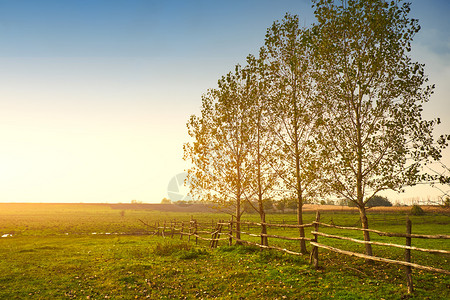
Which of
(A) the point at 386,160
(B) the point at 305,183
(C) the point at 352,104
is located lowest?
(B) the point at 305,183

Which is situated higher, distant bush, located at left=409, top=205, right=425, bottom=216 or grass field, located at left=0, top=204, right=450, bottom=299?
grass field, located at left=0, top=204, right=450, bottom=299

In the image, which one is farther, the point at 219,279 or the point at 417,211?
the point at 417,211

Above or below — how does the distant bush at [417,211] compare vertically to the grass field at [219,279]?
below

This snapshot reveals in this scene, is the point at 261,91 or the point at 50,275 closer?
the point at 50,275

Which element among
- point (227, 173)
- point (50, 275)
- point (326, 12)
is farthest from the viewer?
point (227, 173)

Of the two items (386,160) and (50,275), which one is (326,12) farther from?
(50,275)

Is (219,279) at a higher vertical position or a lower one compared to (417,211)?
higher

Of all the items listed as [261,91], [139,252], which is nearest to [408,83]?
[261,91]

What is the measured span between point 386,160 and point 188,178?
1484 cm

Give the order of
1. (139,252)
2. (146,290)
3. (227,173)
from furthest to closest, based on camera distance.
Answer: (227,173), (139,252), (146,290)

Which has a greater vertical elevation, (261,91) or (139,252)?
(261,91)

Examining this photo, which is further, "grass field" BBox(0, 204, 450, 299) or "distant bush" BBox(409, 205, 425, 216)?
"distant bush" BBox(409, 205, 425, 216)

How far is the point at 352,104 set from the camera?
16.3 meters

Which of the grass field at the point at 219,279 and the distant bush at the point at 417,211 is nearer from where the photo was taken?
the grass field at the point at 219,279
